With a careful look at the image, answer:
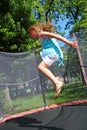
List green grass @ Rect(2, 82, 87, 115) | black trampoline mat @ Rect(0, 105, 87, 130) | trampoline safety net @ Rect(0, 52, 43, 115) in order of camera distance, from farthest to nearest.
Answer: green grass @ Rect(2, 82, 87, 115) → trampoline safety net @ Rect(0, 52, 43, 115) → black trampoline mat @ Rect(0, 105, 87, 130)

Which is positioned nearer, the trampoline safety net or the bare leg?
the bare leg

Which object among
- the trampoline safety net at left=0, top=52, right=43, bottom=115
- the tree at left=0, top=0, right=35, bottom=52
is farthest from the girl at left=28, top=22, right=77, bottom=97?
the tree at left=0, top=0, right=35, bottom=52

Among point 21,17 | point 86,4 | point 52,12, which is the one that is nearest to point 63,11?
point 52,12

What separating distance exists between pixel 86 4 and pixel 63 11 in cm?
380

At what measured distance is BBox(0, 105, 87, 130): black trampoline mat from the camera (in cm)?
450

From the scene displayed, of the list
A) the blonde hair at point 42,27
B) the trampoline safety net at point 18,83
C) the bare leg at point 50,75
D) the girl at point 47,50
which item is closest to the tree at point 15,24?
the trampoline safety net at point 18,83

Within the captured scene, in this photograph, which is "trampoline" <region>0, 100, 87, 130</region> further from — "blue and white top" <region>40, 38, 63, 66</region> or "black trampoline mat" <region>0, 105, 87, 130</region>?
"blue and white top" <region>40, 38, 63, 66</region>

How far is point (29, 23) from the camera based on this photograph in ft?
30.5

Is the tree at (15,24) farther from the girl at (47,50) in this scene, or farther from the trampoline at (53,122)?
the girl at (47,50)

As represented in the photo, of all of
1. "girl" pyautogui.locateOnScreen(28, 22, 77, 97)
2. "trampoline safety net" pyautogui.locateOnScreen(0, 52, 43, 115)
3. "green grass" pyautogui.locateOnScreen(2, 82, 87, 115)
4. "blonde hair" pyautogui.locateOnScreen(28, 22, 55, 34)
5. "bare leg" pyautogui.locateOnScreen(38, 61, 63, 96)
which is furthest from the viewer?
"green grass" pyautogui.locateOnScreen(2, 82, 87, 115)

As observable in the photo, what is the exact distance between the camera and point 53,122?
5105mm

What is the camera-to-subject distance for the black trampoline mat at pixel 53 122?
14.8ft

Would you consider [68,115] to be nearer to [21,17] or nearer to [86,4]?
[21,17]

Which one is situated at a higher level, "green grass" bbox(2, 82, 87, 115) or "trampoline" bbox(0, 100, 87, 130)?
"green grass" bbox(2, 82, 87, 115)
